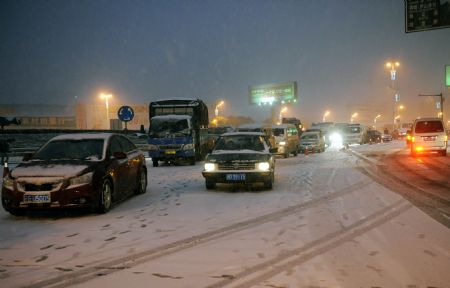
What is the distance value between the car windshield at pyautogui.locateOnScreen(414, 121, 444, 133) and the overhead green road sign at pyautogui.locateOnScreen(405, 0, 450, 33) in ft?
18.4

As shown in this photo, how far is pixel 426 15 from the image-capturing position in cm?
2648

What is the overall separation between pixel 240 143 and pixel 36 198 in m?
6.31

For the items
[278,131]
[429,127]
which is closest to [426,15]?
[429,127]

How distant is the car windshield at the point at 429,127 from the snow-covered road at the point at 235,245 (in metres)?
16.2

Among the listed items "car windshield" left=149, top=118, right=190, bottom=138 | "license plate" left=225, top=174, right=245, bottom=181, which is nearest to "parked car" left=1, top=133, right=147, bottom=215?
"license plate" left=225, top=174, right=245, bottom=181

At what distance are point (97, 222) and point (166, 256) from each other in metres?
2.92

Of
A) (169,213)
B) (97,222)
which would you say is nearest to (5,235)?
(97,222)

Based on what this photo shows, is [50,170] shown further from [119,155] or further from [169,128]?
[169,128]

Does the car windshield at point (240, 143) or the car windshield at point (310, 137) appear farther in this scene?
the car windshield at point (310, 137)

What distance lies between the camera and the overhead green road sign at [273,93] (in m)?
80.5

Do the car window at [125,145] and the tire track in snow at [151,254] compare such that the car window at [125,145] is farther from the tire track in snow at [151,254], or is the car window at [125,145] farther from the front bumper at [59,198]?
the tire track in snow at [151,254]

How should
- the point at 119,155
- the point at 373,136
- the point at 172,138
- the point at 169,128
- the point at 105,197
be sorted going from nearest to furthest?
the point at 105,197, the point at 119,155, the point at 172,138, the point at 169,128, the point at 373,136

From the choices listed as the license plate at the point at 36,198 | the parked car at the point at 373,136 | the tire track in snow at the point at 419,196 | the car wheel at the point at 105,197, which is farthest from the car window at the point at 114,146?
the parked car at the point at 373,136

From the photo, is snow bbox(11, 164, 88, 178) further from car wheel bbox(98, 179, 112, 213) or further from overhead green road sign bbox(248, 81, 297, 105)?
overhead green road sign bbox(248, 81, 297, 105)
